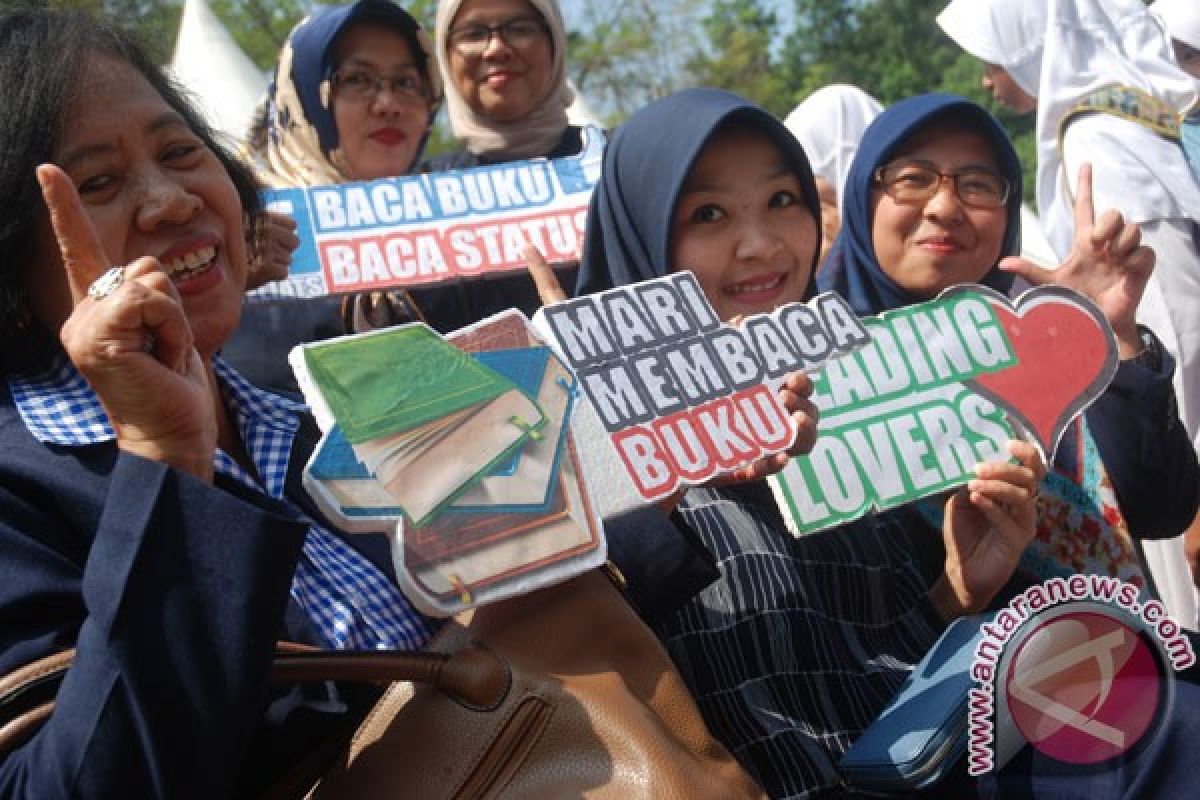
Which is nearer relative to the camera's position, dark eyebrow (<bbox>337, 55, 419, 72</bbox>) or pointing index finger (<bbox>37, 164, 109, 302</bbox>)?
pointing index finger (<bbox>37, 164, 109, 302</bbox>)

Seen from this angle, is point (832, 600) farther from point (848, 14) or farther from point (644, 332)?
point (848, 14)

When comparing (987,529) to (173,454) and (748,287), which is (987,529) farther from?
(173,454)

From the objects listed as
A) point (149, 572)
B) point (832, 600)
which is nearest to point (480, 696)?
point (149, 572)

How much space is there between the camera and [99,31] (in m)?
1.65

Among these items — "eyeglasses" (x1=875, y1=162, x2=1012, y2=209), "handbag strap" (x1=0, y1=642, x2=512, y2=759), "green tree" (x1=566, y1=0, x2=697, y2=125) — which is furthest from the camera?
"green tree" (x1=566, y1=0, x2=697, y2=125)

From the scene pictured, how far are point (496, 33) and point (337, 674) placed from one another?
2427mm

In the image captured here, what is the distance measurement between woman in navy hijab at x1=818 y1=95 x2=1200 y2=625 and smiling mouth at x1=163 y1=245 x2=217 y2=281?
118cm

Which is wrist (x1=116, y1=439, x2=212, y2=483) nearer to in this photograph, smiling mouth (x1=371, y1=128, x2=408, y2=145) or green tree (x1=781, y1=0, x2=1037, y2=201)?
smiling mouth (x1=371, y1=128, x2=408, y2=145)

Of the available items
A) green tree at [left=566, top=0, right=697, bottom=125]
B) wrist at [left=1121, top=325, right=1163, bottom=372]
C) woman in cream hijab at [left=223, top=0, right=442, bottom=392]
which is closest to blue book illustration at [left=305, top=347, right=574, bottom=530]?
wrist at [left=1121, top=325, right=1163, bottom=372]

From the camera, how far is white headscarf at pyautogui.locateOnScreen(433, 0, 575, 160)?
344 centimetres

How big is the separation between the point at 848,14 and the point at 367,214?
80.1 ft

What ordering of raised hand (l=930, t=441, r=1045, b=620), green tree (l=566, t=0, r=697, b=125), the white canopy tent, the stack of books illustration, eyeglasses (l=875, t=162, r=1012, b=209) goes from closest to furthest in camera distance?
the stack of books illustration, raised hand (l=930, t=441, r=1045, b=620), eyeglasses (l=875, t=162, r=1012, b=209), the white canopy tent, green tree (l=566, t=0, r=697, b=125)

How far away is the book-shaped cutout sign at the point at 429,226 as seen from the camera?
281 cm

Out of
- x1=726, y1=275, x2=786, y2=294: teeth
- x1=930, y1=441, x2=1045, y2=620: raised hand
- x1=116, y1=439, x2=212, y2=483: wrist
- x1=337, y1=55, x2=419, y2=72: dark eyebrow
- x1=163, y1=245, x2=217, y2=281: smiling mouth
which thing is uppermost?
x1=163, y1=245, x2=217, y2=281: smiling mouth
